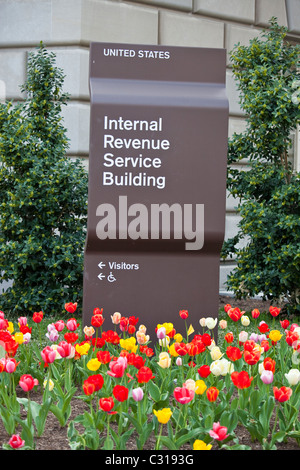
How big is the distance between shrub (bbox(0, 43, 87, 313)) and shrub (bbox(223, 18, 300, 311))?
1728mm

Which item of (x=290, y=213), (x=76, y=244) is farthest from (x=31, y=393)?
(x=290, y=213)

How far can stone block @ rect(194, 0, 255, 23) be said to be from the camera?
10.0 m

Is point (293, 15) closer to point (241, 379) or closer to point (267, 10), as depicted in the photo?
point (267, 10)

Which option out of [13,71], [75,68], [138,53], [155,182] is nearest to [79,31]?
[75,68]

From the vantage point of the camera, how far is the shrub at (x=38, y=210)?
277 inches

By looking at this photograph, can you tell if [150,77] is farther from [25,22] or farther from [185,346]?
[25,22]

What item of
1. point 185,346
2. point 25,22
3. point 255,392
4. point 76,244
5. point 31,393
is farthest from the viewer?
point 25,22

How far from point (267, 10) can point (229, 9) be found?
2.41ft

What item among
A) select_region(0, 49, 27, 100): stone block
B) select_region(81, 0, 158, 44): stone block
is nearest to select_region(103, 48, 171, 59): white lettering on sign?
select_region(81, 0, 158, 44): stone block

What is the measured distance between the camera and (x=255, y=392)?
320cm

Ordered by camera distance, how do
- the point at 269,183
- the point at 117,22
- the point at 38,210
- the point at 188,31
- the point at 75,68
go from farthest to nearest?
the point at 188,31 < the point at 117,22 < the point at 75,68 < the point at 269,183 < the point at 38,210

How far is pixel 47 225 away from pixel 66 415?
13.5 feet

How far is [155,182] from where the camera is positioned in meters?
4.68

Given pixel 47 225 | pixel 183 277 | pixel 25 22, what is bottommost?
pixel 183 277
